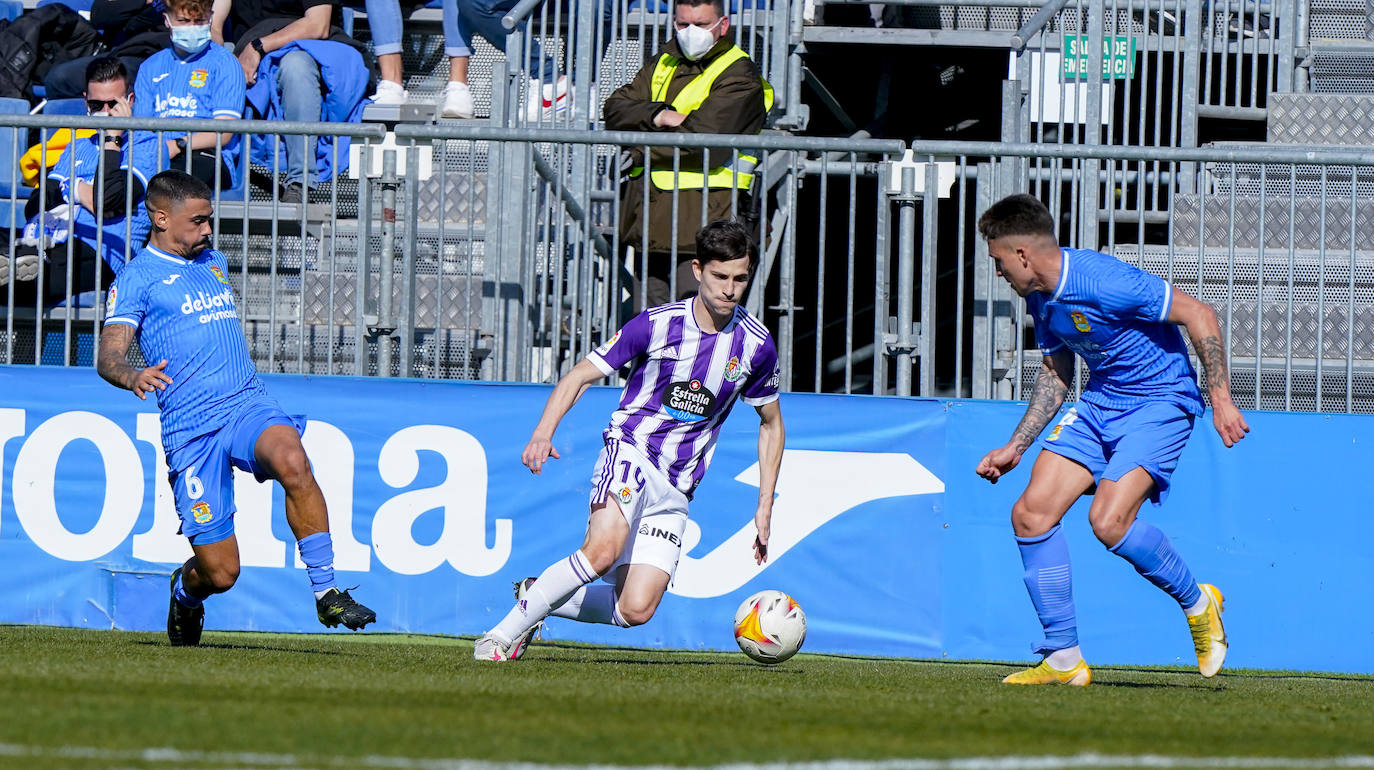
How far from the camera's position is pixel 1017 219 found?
23.7ft

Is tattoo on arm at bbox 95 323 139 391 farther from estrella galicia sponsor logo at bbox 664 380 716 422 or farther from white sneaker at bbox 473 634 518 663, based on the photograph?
estrella galicia sponsor logo at bbox 664 380 716 422

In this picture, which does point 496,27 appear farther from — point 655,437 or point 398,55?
point 655,437

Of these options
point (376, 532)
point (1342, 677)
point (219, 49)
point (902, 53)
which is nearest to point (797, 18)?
point (902, 53)

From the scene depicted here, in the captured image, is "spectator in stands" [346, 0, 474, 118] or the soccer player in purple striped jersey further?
"spectator in stands" [346, 0, 474, 118]

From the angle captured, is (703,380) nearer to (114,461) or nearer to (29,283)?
(114,461)

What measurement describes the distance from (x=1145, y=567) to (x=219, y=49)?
25.2 ft

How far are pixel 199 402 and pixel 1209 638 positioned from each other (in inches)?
178

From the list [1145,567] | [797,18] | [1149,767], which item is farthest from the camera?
[797,18]

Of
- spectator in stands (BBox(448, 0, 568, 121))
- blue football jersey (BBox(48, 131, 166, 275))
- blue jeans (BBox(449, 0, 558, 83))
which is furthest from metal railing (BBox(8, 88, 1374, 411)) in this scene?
blue jeans (BBox(449, 0, 558, 83))

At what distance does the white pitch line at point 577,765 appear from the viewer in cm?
398

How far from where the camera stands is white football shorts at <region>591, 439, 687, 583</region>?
23.8 ft

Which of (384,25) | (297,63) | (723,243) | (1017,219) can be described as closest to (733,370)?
(723,243)

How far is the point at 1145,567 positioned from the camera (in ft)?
23.8

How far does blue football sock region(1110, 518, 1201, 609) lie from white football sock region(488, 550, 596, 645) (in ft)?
7.30
